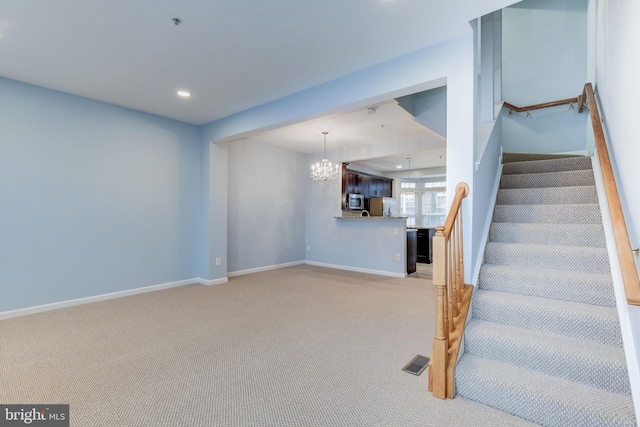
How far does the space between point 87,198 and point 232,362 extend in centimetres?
302

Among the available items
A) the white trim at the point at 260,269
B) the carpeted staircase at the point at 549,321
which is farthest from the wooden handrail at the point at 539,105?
the white trim at the point at 260,269

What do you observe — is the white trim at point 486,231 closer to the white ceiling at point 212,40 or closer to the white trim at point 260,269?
the white ceiling at point 212,40

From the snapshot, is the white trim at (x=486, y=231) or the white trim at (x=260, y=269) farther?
the white trim at (x=260, y=269)

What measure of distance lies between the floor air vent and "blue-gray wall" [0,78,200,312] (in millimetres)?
3807

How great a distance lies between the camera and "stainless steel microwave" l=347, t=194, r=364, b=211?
700 cm

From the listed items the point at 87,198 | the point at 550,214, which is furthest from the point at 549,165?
the point at 87,198

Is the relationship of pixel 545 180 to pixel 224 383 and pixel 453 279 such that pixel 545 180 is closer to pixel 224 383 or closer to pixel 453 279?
pixel 453 279

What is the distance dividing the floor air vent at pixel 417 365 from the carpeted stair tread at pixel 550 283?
2.44 ft

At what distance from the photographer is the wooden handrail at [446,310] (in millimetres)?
1840

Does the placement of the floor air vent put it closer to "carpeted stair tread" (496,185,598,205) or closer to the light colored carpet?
the light colored carpet

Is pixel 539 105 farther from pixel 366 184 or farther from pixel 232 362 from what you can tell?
pixel 232 362

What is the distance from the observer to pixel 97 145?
13.1ft

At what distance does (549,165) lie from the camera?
3510 millimetres

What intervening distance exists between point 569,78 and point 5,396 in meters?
6.91
